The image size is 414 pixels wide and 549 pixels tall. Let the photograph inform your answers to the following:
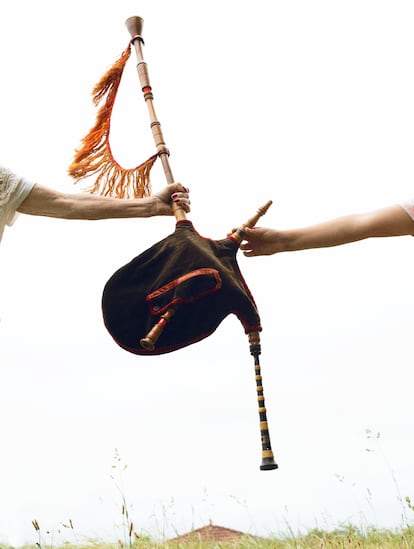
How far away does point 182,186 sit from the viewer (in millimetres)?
3455

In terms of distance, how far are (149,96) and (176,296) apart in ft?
3.36

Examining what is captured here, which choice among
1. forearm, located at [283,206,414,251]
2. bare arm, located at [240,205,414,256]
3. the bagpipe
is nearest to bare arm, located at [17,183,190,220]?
the bagpipe

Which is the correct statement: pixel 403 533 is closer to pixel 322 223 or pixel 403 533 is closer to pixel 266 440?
pixel 266 440

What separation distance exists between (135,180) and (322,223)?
33.6 inches

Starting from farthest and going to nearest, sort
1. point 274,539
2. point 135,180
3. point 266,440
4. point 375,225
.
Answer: point 274,539 → point 135,180 → point 375,225 → point 266,440

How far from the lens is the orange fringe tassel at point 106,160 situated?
11.9ft

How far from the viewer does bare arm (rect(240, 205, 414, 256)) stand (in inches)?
134

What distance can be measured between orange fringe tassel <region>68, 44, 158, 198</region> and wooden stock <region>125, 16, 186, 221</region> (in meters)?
0.07

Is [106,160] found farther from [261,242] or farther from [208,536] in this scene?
[208,536]

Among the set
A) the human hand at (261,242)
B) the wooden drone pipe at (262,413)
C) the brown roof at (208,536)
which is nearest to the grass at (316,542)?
the brown roof at (208,536)

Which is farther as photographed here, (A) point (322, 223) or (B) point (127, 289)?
(A) point (322, 223)

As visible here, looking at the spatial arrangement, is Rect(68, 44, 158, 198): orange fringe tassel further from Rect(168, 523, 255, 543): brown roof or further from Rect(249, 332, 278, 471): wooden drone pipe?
Rect(168, 523, 255, 543): brown roof

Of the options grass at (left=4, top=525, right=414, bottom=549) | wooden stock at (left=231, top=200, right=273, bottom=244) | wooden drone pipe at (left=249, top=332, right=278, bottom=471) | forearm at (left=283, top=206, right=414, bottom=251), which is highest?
wooden stock at (left=231, top=200, right=273, bottom=244)

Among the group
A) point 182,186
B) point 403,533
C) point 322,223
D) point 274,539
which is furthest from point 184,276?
point 403,533
